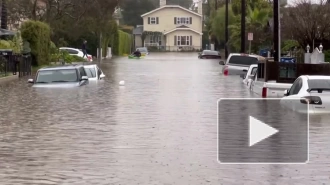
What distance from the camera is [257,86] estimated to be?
1213 inches

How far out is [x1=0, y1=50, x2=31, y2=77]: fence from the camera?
41.1 meters

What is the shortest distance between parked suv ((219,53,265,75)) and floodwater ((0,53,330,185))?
50.5ft

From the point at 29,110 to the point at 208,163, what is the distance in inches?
436

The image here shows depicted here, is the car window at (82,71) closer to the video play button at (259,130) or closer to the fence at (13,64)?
the fence at (13,64)

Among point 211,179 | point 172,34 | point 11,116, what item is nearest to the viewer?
point 211,179

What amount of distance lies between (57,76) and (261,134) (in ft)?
50.7

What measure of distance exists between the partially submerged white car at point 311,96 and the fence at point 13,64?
21.4 m

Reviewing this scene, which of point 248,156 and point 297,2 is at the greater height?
point 297,2

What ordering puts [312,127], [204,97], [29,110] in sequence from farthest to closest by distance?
1. [204,97]
2. [29,110]
3. [312,127]

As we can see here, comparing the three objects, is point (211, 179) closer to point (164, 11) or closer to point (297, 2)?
point (297, 2)

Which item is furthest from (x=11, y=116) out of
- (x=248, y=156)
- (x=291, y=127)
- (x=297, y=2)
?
(x=297, y=2)

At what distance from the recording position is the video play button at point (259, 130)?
17198mm

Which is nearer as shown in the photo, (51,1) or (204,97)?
(204,97)

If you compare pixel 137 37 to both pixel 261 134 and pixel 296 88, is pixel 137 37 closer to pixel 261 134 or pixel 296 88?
pixel 296 88
